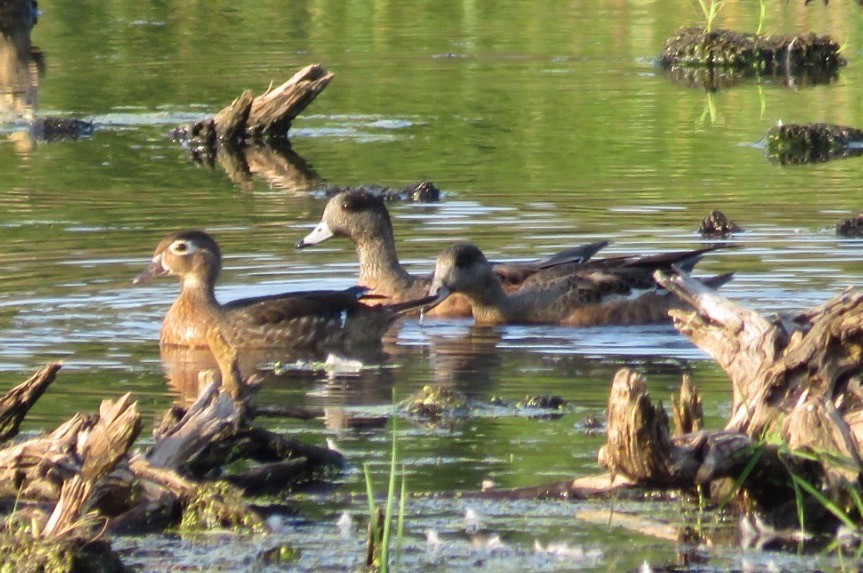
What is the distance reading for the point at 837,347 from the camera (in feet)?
21.3

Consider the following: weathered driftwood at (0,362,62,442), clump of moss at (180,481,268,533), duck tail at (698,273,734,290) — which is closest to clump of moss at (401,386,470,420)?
clump of moss at (180,481,268,533)

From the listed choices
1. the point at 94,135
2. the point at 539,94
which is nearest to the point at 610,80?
the point at 539,94

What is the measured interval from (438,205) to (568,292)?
3.77m

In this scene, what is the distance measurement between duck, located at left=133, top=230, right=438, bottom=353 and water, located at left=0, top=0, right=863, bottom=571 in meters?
0.29

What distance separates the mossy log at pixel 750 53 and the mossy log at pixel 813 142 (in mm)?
7279

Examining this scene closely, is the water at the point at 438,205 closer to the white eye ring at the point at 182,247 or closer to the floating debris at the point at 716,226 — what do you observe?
the floating debris at the point at 716,226

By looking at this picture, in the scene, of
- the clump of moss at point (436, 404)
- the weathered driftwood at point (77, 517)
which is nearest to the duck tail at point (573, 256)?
the clump of moss at point (436, 404)

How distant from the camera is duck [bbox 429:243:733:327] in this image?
39.8 ft

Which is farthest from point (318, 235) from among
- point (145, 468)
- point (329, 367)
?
point (145, 468)

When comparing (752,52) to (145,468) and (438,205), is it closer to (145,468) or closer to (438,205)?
(438,205)

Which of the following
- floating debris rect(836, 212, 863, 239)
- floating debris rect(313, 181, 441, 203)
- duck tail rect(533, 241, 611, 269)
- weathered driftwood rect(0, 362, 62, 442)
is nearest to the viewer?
weathered driftwood rect(0, 362, 62, 442)

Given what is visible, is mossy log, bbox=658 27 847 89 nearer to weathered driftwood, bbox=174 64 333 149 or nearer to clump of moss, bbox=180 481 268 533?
weathered driftwood, bbox=174 64 333 149

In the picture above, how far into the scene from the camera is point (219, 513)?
645 centimetres

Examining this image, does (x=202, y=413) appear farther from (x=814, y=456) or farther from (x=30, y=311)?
(x=30, y=311)
